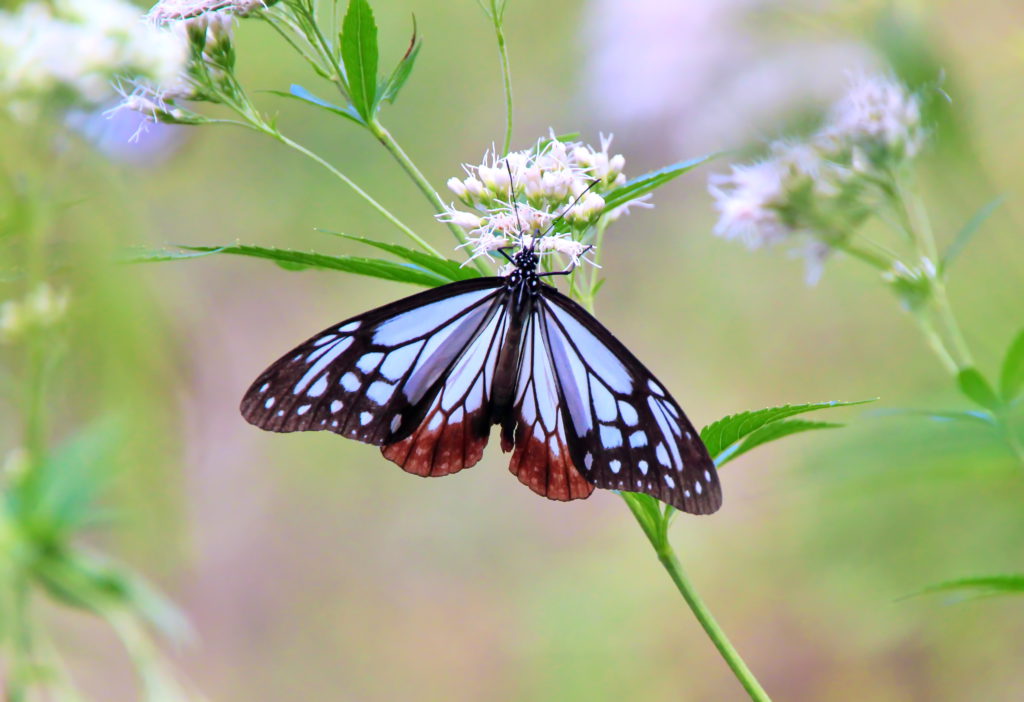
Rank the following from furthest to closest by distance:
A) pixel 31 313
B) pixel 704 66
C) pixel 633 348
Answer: pixel 633 348 < pixel 704 66 < pixel 31 313

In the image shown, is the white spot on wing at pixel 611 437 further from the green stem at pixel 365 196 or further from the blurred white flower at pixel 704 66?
the blurred white flower at pixel 704 66

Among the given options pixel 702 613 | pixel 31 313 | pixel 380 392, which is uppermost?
pixel 31 313

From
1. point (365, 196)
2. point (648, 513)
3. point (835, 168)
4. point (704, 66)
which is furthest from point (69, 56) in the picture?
point (704, 66)

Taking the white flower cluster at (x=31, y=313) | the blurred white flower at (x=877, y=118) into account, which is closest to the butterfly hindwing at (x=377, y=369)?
the white flower cluster at (x=31, y=313)

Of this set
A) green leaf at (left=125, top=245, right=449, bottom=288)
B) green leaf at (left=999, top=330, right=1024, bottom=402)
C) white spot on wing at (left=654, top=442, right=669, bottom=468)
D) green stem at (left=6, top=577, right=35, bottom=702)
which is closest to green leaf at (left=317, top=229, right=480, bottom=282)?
green leaf at (left=125, top=245, right=449, bottom=288)

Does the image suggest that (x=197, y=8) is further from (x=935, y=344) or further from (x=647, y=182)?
(x=935, y=344)

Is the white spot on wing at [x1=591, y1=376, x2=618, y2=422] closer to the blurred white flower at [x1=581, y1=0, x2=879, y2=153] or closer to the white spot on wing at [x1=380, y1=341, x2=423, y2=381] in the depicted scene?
the white spot on wing at [x1=380, y1=341, x2=423, y2=381]
